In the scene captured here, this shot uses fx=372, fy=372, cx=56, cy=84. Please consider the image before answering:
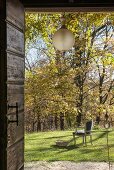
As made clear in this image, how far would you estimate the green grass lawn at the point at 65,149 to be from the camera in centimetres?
765

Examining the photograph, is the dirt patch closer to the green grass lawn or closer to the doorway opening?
the green grass lawn

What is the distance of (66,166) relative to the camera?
272 inches

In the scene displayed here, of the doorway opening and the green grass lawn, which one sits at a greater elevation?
the doorway opening

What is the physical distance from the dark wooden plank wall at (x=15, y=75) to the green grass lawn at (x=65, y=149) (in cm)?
460

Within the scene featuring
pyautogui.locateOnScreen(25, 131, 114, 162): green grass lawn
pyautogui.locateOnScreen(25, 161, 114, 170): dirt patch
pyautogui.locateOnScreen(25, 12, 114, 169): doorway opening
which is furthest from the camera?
pyautogui.locateOnScreen(25, 12, 114, 169): doorway opening

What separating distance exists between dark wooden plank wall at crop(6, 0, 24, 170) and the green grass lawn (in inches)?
181

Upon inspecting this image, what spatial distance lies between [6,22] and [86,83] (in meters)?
11.9

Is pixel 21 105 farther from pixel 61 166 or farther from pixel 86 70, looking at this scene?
pixel 86 70

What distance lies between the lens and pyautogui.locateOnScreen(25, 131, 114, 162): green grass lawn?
7654 mm
